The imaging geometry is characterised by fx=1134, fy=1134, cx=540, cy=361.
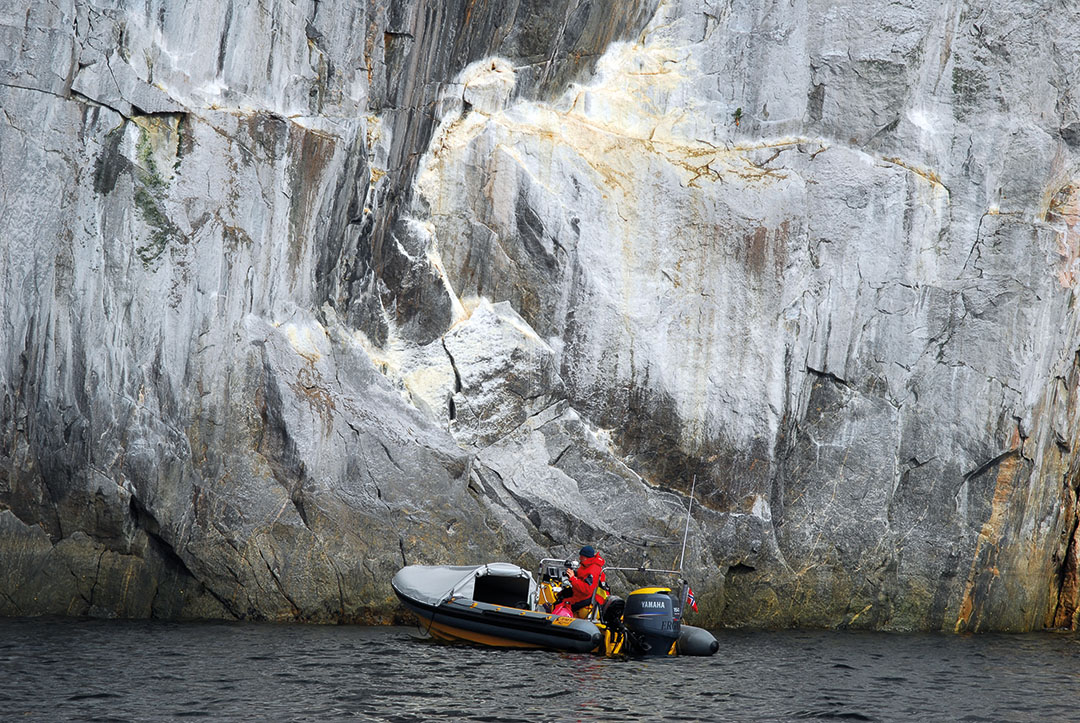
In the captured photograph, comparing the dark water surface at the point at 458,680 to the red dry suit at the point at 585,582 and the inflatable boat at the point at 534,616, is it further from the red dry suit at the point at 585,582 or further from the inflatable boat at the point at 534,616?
the red dry suit at the point at 585,582

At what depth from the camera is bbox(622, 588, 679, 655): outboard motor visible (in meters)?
14.8

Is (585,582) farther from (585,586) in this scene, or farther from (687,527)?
(687,527)

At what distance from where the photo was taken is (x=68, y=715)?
32.2 ft

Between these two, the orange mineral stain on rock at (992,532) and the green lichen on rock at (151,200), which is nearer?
the green lichen on rock at (151,200)

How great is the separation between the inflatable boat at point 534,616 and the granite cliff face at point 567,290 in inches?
85.6

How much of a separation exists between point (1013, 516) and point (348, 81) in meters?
13.7

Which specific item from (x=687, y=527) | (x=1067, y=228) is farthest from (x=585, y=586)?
(x=1067, y=228)

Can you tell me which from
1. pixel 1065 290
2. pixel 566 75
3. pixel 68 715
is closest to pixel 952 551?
pixel 1065 290

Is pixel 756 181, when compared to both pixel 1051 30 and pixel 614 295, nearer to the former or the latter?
pixel 614 295

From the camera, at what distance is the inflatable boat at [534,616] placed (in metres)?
14.8

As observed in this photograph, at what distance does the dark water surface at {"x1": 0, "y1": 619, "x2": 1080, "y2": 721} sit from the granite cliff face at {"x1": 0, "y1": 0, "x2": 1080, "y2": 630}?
2.46 m

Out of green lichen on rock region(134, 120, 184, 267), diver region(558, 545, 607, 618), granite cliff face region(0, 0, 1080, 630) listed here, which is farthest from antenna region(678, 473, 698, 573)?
green lichen on rock region(134, 120, 184, 267)

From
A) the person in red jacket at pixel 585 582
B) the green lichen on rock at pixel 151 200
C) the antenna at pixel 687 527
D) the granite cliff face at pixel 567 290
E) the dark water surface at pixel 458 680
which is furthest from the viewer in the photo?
the antenna at pixel 687 527

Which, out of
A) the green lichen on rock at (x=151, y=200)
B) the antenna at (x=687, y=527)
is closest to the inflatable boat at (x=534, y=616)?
the antenna at (x=687, y=527)
